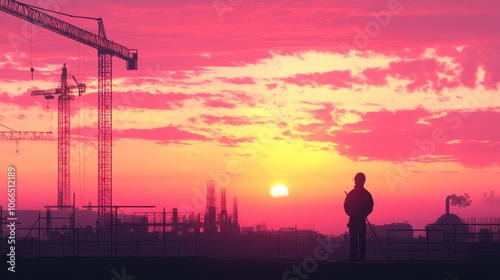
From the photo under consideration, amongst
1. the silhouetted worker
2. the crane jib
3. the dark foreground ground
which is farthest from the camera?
the crane jib

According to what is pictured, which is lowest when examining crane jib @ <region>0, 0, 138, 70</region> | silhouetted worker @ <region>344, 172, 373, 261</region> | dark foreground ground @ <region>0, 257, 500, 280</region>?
dark foreground ground @ <region>0, 257, 500, 280</region>

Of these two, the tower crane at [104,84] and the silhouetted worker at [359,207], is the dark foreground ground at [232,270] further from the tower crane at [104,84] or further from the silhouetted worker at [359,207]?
the tower crane at [104,84]

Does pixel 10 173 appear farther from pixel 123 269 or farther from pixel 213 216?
pixel 213 216

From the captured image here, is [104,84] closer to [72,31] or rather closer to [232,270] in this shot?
[72,31]

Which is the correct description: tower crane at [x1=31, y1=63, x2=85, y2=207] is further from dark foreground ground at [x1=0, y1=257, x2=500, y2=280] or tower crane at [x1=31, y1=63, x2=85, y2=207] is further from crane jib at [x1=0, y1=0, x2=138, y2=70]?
dark foreground ground at [x1=0, y1=257, x2=500, y2=280]

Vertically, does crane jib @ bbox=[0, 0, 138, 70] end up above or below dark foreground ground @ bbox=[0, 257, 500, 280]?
above

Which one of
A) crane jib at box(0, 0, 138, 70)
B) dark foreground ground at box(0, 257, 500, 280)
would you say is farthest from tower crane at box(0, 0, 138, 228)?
dark foreground ground at box(0, 257, 500, 280)

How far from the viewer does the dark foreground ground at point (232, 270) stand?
19.9 metres

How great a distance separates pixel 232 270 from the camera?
20984mm

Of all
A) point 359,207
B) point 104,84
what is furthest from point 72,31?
point 359,207

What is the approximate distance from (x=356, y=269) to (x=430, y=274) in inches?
62.2

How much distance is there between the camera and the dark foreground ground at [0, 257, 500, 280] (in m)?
19.9

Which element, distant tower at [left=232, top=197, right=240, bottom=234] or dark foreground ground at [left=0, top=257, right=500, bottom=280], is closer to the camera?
dark foreground ground at [left=0, top=257, right=500, bottom=280]

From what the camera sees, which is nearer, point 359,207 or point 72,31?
point 359,207
